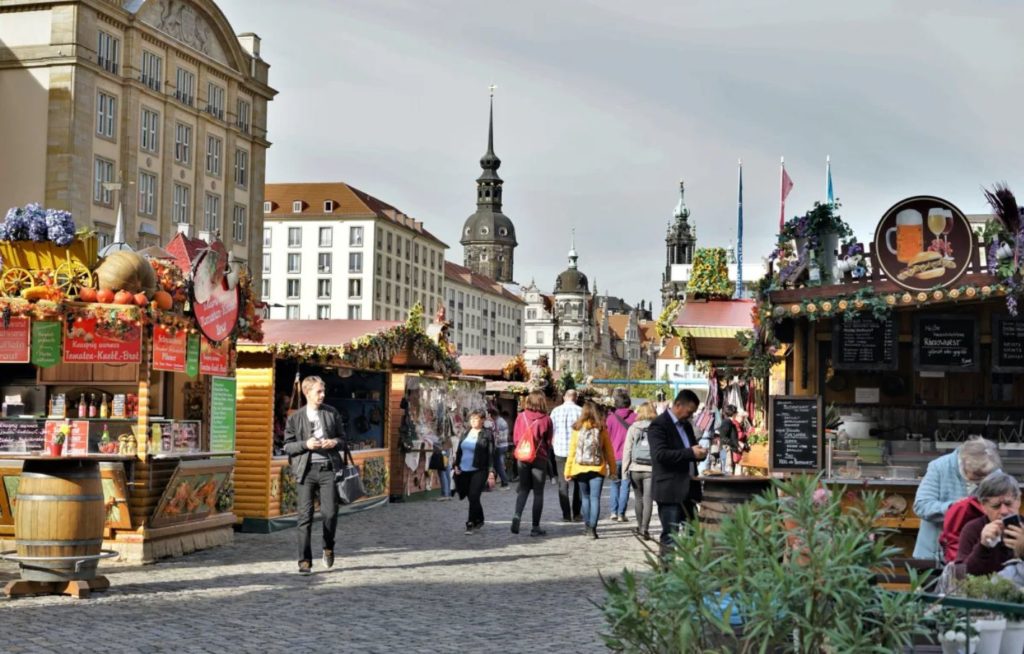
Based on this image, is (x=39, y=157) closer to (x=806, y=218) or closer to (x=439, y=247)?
(x=806, y=218)

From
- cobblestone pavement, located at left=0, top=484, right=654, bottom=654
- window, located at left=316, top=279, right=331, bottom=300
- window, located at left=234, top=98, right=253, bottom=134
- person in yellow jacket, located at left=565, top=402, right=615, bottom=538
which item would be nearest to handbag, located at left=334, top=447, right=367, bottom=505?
cobblestone pavement, located at left=0, top=484, right=654, bottom=654

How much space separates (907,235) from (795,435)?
78.5 inches

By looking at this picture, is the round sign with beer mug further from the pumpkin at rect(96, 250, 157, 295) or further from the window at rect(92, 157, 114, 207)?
the window at rect(92, 157, 114, 207)

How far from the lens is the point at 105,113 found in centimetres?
5750

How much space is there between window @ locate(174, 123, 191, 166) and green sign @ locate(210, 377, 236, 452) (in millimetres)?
48985

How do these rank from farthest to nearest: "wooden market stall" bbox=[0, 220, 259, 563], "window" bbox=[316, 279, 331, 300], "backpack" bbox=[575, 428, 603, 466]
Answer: "window" bbox=[316, 279, 331, 300] < "backpack" bbox=[575, 428, 603, 466] < "wooden market stall" bbox=[0, 220, 259, 563]

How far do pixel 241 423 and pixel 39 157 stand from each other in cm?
4027

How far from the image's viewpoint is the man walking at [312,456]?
12.5m

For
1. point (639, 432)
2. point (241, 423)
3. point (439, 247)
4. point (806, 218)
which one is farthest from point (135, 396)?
point (439, 247)

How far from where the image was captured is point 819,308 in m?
12.2

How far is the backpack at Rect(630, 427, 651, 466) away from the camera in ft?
53.7

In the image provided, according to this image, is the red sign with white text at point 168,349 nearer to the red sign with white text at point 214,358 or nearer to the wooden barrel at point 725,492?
the red sign with white text at point 214,358

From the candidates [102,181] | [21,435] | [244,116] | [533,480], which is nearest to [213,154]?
[244,116]

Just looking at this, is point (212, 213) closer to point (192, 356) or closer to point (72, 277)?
point (192, 356)
